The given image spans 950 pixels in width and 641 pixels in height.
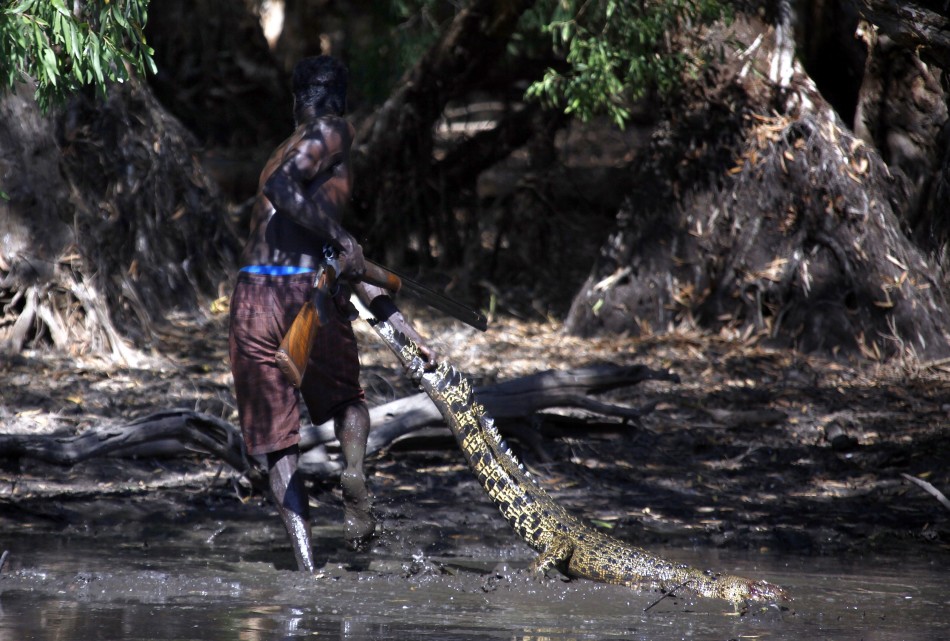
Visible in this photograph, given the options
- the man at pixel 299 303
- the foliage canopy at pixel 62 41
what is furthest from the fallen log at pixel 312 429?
the foliage canopy at pixel 62 41

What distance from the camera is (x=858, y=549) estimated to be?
6523 mm

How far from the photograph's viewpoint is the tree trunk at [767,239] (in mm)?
10570

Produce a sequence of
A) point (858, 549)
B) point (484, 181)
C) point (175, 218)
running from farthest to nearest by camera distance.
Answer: point (484, 181) < point (175, 218) < point (858, 549)

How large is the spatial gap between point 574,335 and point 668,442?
3183 millimetres

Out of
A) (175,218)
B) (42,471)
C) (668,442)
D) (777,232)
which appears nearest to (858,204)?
(777,232)

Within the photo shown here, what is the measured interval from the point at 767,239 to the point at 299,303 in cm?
644

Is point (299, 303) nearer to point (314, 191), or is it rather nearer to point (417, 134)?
point (314, 191)

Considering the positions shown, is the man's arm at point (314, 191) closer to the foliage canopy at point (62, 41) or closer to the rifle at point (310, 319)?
the rifle at point (310, 319)

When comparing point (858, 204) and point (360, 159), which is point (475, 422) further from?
point (360, 159)

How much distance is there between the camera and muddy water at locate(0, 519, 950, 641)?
466 centimetres

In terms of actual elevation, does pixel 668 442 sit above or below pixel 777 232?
below

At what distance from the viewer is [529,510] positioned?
5582 millimetres

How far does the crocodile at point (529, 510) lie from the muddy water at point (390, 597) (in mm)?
93

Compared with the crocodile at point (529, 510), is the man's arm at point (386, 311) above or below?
above
